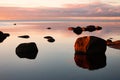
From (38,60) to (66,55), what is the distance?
405cm

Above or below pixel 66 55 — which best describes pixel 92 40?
above

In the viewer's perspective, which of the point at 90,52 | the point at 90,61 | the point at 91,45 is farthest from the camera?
the point at 90,52

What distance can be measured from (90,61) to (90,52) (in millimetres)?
2301

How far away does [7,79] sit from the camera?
2394cm

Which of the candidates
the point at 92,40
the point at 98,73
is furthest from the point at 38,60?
the point at 98,73

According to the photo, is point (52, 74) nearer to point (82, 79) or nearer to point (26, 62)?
point (82, 79)

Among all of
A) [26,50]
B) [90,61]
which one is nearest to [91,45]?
[90,61]

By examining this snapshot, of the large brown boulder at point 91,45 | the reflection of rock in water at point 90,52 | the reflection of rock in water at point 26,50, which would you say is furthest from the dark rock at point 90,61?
the reflection of rock in water at point 26,50

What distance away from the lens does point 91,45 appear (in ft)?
103

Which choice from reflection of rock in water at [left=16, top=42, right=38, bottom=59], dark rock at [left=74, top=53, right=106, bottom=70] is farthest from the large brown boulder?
reflection of rock in water at [left=16, top=42, right=38, bottom=59]

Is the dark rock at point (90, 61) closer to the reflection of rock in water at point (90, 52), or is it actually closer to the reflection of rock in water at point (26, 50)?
the reflection of rock in water at point (90, 52)

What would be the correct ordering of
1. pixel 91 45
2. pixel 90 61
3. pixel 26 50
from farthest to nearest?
pixel 26 50 → pixel 91 45 → pixel 90 61

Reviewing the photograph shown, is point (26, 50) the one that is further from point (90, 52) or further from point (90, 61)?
point (90, 61)

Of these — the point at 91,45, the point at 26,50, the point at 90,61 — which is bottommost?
the point at 90,61
